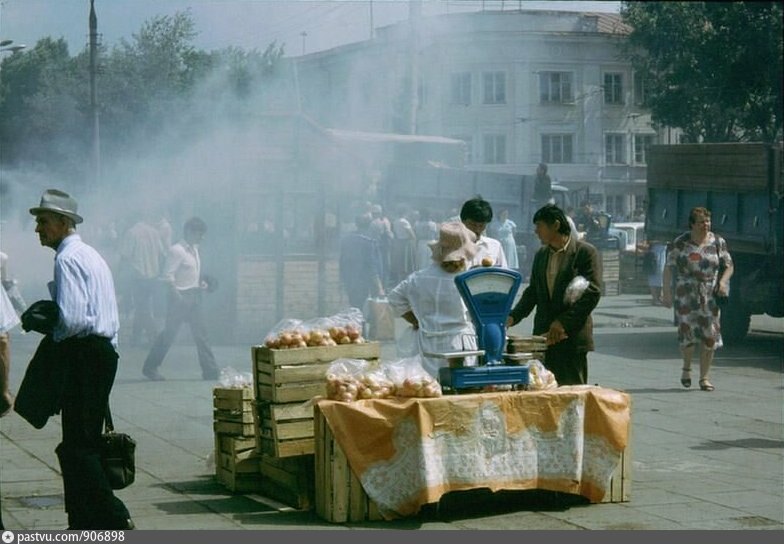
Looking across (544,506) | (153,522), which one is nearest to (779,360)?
(544,506)

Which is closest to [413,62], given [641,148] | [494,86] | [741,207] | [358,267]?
[494,86]

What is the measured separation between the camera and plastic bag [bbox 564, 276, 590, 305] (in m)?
8.17

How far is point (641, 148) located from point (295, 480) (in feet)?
44.4

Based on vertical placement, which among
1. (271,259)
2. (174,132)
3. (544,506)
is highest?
(174,132)

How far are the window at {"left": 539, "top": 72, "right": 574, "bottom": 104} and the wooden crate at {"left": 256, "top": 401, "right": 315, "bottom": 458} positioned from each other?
6900 millimetres

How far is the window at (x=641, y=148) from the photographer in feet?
63.2

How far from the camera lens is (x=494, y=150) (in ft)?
64.7

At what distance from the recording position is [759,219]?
15.9 metres

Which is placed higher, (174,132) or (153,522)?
(174,132)

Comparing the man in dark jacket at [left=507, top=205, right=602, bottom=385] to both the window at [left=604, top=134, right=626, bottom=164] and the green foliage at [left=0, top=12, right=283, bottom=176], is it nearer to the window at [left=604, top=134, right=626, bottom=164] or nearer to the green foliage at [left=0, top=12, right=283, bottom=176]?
the green foliage at [left=0, top=12, right=283, bottom=176]

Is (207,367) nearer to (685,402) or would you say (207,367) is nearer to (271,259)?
(271,259)

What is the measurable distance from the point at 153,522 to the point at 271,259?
31.6ft

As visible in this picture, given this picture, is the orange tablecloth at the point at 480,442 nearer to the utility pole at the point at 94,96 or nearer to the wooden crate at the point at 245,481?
the wooden crate at the point at 245,481

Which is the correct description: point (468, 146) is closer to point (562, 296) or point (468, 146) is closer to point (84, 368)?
point (562, 296)
